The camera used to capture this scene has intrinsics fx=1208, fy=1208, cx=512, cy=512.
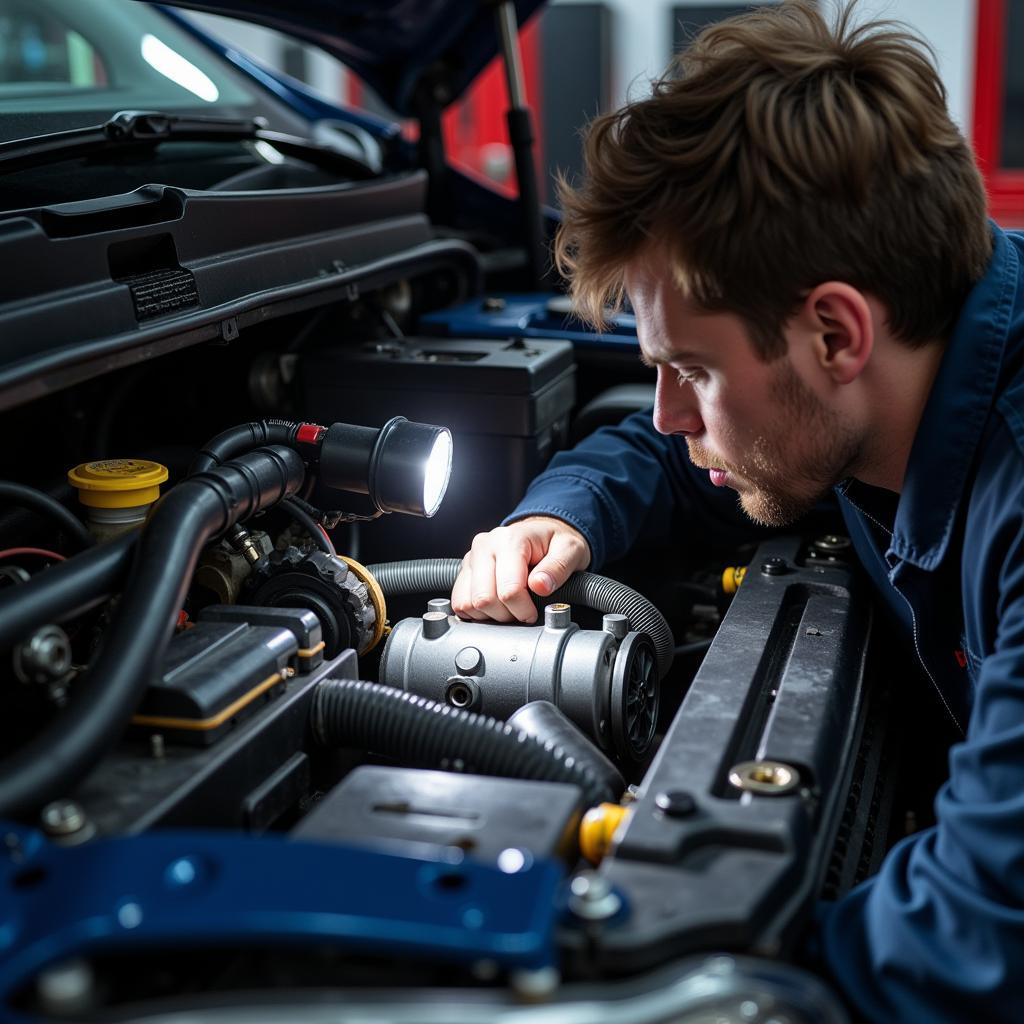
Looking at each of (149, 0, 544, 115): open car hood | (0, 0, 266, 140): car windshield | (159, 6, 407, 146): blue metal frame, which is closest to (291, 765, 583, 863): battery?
(0, 0, 266, 140): car windshield

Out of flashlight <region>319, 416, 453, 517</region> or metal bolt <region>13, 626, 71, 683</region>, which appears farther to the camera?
flashlight <region>319, 416, 453, 517</region>

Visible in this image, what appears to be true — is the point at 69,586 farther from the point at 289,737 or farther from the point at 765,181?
the point at 765,181

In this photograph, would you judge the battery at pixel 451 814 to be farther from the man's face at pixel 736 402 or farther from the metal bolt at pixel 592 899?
the man's face at pixel 736 402

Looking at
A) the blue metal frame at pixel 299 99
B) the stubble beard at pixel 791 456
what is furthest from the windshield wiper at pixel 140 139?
the stubble beard at pixel 791 456

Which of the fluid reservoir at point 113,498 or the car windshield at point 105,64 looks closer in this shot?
the fluid reservoir at point 113,498

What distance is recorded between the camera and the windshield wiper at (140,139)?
1.24 m

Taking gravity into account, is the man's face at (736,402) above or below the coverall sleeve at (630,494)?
above

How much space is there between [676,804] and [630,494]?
2.29ft

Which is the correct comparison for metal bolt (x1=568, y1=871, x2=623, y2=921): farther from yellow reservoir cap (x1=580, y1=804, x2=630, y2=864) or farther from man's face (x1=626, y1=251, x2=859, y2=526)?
man's face (x1=626, y1=251, x2=859, y2=526)

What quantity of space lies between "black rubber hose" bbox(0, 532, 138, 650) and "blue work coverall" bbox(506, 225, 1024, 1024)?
56 cm

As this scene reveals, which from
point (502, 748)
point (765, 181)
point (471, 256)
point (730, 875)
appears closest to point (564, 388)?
point (471, 256)

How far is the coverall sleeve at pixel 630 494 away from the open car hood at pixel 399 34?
28.4 inches

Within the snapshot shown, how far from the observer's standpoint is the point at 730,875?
739mm

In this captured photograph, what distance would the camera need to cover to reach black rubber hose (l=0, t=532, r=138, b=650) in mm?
816
